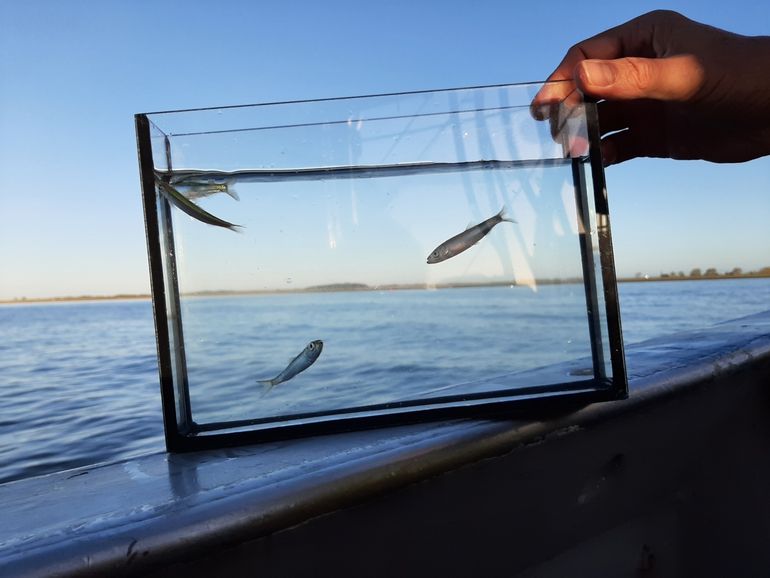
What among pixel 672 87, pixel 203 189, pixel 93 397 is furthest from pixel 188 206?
pixel 93 397

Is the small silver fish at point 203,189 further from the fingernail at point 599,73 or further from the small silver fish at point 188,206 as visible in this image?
the fingernail at point 599,73

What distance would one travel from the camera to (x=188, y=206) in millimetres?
987

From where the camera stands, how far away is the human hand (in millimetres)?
Answer: 983

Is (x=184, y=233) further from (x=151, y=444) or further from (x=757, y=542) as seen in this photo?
(x=151, y=444)

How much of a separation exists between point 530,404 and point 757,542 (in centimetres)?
104

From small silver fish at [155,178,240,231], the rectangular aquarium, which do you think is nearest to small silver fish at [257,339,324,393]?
the rectangular aquarium

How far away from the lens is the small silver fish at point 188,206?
955 millimetres

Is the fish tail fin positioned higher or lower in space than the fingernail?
lower

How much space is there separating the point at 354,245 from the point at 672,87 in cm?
70

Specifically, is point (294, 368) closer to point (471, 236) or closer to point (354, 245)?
point (354, 245)

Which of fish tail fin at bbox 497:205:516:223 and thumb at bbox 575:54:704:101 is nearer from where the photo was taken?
thumb at bbox 575:54:704:101

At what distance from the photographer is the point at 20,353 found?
10906 mm

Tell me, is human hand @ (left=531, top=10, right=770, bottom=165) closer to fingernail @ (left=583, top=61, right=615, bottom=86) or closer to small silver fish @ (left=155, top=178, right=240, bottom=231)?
fingernail @ (left=583, top=61, right=615, bottom=86)

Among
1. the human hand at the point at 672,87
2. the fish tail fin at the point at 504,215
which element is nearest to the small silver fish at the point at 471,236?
the fish tail fin at the point at 504,215
